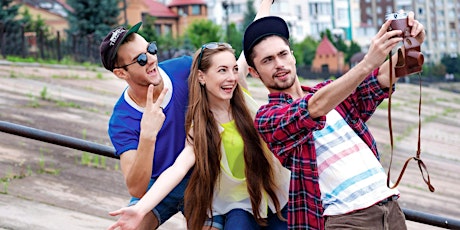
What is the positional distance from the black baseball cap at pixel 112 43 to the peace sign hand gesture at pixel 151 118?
369 mm

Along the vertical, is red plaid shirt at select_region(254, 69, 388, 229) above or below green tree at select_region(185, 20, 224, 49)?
above

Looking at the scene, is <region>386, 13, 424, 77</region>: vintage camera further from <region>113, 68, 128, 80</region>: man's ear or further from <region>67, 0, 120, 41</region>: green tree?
<region>67, 0, 120, 41</region>: green tree

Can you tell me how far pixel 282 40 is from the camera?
4477mm

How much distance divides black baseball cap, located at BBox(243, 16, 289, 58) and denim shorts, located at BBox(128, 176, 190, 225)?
88 centimetres

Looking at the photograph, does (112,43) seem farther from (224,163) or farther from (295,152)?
(295,152)

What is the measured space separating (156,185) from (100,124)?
13.6 meters

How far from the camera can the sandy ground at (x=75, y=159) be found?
A: 9.44 meters

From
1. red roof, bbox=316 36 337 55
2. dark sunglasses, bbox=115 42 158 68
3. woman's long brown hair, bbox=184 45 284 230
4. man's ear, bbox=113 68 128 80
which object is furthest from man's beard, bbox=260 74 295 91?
red roof, bbox=316 36 337 55

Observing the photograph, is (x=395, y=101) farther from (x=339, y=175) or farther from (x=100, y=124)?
(x=339, y=175)

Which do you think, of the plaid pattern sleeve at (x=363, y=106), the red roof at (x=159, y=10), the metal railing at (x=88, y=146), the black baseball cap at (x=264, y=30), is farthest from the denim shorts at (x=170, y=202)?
the red roof at (x=159, y=10)

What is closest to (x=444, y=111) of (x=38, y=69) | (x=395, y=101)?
(x=395, y=101)

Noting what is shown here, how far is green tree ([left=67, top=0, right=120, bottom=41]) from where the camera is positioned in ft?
166

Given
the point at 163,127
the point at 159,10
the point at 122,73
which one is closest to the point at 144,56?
the point at 122,73

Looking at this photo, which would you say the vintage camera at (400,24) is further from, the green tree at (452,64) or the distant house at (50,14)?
the green tree at (452,64)
